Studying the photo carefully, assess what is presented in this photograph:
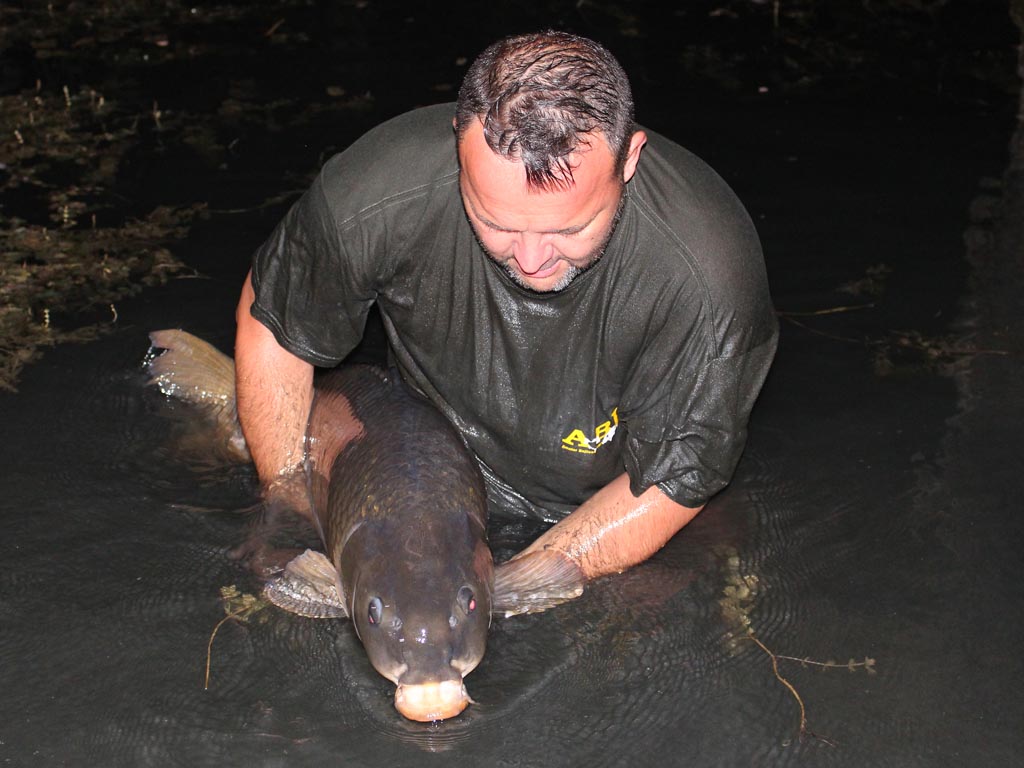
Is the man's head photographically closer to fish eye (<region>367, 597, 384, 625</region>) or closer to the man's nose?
the man's nose

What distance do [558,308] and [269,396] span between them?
97 centimetres

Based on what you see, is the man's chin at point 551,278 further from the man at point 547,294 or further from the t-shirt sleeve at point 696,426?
the t-shirt sleeve at point 696,426

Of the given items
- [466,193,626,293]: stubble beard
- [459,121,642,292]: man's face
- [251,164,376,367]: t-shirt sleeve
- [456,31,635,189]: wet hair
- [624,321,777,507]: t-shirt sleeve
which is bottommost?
[624,321,777,507]: t-shirt sleeve

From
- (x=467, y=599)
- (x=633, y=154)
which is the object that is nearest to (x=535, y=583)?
(x=467, y=599)

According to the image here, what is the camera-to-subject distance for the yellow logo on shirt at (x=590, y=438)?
3.89 metres

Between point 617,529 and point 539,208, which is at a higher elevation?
point 539,208

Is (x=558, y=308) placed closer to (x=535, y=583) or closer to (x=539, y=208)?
(x=539, y=208)

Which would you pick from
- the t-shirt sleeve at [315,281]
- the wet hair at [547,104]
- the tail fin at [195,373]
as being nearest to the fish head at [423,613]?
the t-shirt sleeve at [315,281]

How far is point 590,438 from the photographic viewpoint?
3.90m

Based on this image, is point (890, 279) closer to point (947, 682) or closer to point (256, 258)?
point (947, 682)

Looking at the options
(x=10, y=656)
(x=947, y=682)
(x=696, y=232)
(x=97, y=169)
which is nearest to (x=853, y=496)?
(x=947, y=682)

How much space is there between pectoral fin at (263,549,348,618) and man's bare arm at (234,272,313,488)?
0.52 meters

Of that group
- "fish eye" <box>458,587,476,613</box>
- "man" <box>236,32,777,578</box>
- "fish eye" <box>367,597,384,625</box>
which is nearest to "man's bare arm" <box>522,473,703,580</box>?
"man" <box>236,32,777,578</box>

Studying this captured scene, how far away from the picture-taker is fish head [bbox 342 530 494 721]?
3203mm
